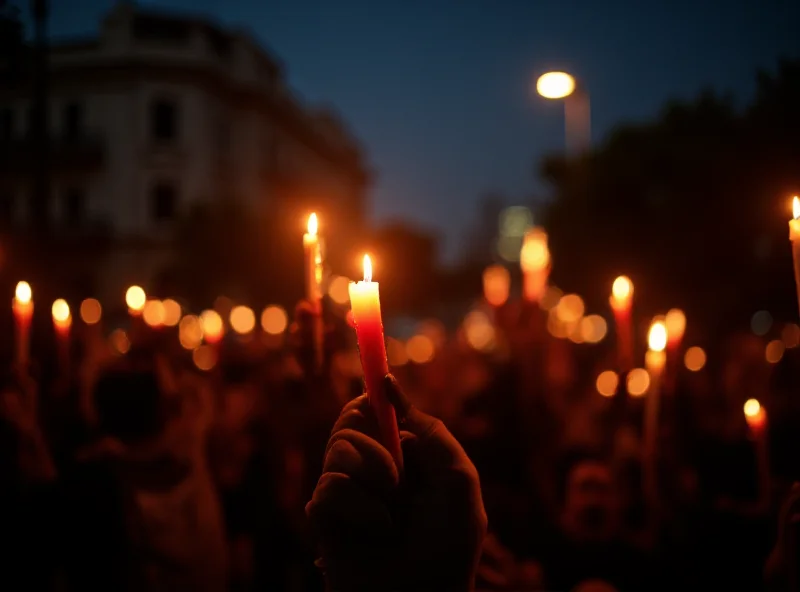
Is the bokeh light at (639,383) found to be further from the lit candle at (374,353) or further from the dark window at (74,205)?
the dark window at (74,205)

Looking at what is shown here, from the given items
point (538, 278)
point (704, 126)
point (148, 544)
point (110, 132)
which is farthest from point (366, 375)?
point (110, 132)

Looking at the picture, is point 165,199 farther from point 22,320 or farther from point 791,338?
point 22,320

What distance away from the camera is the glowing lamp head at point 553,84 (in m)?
12.3

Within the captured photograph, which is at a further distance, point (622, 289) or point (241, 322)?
point (241, 322)

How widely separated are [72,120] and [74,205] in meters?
4.15

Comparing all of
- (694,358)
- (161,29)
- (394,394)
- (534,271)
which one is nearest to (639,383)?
(534,271)

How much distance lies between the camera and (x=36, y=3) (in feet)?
23.6

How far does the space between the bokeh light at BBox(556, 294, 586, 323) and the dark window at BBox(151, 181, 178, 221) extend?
19552 millimetres

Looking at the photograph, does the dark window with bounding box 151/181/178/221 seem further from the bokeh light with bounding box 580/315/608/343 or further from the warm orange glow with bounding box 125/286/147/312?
the warm orange glow with bounding box 125/286/147/312

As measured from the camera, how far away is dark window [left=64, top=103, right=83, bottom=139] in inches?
1522

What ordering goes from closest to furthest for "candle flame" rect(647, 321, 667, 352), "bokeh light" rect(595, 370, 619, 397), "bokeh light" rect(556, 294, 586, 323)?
"candle flame" rect(647, 321, 667, 352), "bokeh light" rect(595, 370, 619, 397), "bokeh light" rect(556, 294, 586, 323)

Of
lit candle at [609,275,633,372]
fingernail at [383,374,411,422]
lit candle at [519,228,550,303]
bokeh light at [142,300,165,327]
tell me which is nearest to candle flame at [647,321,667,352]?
lit candle at [609,275,633,372]

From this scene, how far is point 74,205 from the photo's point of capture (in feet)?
127

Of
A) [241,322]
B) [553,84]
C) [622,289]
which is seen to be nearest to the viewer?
[622,289]
